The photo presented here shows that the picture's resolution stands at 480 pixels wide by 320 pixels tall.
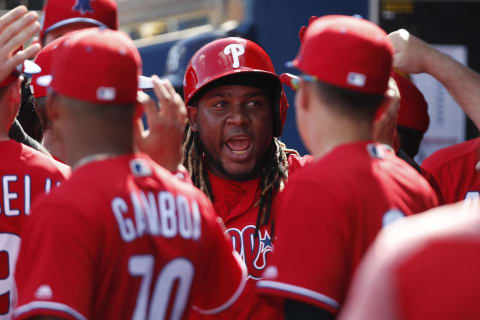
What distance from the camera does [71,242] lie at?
218 centimetres

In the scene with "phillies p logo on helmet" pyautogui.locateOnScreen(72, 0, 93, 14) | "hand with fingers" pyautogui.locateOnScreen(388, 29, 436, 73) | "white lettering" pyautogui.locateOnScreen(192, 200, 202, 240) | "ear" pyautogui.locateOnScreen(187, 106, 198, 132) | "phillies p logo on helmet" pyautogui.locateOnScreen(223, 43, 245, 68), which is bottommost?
"ear" pyautogui.locateOnScreen(187, 106, 198, 132)

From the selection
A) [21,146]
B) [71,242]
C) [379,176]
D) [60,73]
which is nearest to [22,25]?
[21,146]

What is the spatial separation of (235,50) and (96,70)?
1.86 meters

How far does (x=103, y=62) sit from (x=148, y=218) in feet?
1.62

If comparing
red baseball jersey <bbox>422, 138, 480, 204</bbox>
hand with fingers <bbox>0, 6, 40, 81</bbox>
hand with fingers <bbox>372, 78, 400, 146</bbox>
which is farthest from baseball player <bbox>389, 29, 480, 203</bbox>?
hand with fingers <bbox>0, 6, 40, 81</bbox>

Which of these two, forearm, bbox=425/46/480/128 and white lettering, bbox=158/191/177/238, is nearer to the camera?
white lettering, bbox=158/191/177/238

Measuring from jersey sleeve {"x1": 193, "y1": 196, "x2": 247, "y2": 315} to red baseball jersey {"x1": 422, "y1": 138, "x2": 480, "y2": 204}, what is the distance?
62.9 inches

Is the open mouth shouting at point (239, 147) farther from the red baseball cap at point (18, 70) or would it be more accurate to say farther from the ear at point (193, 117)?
the red baseball cap at point (18, 70)

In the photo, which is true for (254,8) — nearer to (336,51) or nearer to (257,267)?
(257,267)

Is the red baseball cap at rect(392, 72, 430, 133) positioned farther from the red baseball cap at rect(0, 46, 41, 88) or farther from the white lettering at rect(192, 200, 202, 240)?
the white lettering at rect(192, 200, 202, 240)

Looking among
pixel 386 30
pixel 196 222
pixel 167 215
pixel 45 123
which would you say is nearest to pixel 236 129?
pixel 45 123

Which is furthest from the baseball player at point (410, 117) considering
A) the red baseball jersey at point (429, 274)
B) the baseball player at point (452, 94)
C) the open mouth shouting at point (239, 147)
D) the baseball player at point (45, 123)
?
the red baseball jersey at point (429, 274)

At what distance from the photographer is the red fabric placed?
2352 millimetres

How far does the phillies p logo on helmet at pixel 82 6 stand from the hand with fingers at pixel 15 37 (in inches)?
95.7
